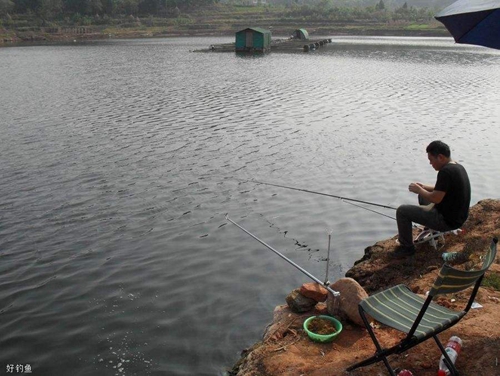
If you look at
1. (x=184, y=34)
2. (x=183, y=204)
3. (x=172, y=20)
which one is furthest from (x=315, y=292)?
(x=172, y=20)

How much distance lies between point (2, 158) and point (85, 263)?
29.7 feet

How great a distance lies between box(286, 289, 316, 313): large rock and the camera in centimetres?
712

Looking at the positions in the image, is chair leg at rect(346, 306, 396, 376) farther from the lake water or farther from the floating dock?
the floating dock

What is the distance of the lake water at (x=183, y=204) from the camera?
763cm

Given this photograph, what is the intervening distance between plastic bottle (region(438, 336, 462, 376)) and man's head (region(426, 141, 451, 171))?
9.99ft

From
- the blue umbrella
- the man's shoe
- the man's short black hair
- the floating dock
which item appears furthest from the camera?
the floating dock

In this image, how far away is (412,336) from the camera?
4.55 metres

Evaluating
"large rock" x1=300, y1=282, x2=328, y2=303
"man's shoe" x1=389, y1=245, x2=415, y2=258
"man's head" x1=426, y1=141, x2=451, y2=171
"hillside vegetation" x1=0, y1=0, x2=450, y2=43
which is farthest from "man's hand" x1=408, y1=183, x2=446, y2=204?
"hillside vegetation" x1=0, y1=0, x2=450, y2=43

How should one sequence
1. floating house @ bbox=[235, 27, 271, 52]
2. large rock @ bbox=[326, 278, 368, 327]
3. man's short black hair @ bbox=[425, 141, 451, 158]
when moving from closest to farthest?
large rock @ bbox=[326, 278, 368, 327] < man's short black hair @ bbox=[425, 141, 451, 158] < floating house @ bbox=[235, 27, 271, 52]

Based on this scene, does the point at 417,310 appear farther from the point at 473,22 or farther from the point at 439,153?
the point at 473,22

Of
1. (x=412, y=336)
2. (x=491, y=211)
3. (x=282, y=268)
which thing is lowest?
(x=282, y=268)

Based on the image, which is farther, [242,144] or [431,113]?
[431,113]

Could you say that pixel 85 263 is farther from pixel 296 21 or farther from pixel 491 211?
pixel 296 21

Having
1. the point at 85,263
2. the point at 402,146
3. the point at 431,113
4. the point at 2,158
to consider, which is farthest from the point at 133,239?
the point at 431,113
